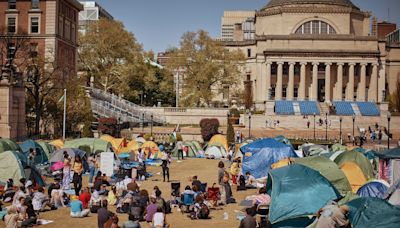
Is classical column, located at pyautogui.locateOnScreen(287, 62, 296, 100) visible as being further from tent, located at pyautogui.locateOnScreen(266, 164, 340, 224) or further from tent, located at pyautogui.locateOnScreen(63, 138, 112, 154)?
tent, located at pyautogui.locateOnScreen(266, 164, 340, 224)

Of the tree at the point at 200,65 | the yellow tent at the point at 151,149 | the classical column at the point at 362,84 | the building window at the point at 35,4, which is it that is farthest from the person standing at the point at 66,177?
the classical column at the point at 362,84

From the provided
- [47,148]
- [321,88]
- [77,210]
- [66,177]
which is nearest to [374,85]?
[321,88]

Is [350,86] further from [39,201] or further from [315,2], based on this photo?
[39,201]

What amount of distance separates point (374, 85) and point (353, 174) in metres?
69.5

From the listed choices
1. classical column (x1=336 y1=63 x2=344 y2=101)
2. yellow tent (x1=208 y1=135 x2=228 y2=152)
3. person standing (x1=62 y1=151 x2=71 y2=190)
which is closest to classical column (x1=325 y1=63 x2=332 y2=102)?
classical column (x1=336 y1=63 x2=344 y2=101)

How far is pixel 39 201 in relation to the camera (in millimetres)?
20672

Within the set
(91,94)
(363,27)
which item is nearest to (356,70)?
(363,27)

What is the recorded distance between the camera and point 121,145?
139ft

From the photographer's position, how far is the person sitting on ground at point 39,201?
20.4m

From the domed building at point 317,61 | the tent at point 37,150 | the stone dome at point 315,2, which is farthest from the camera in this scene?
the stone dome at point 315,2

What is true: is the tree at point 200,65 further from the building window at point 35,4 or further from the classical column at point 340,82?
the building window at point 35,4

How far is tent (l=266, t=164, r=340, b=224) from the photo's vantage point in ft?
59.5

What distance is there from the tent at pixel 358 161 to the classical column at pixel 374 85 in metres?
66.9

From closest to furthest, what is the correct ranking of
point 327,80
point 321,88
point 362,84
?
1. point 327,80
2. point 362,84
3. point 321,88
